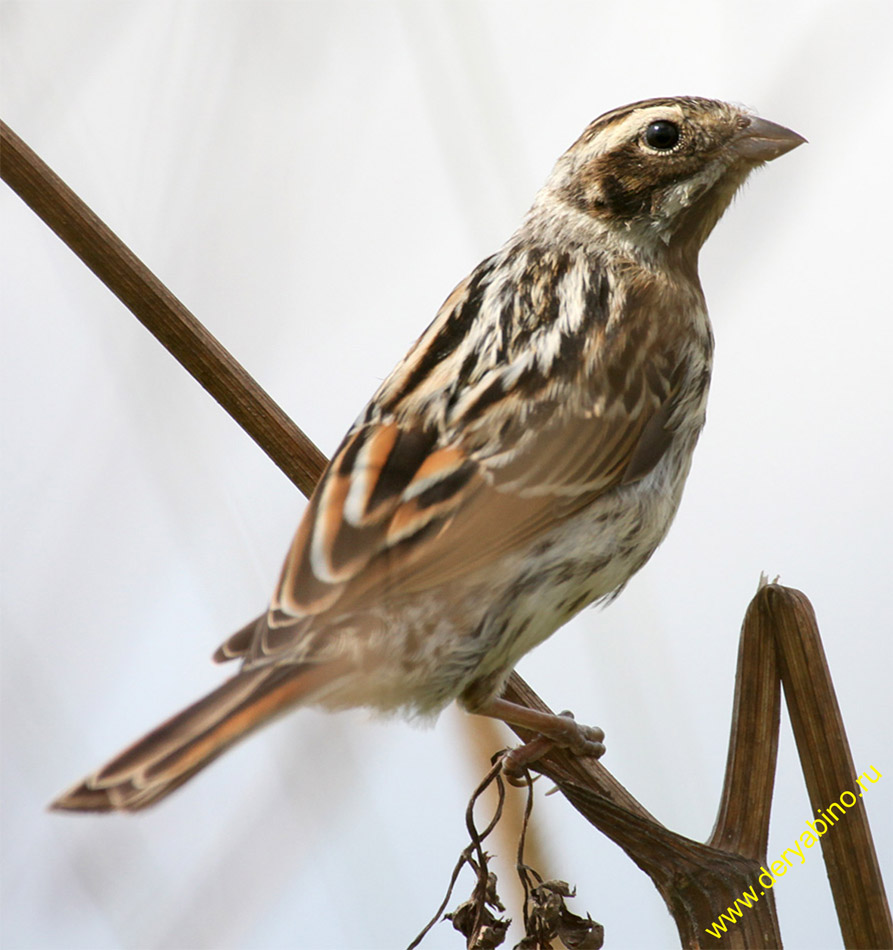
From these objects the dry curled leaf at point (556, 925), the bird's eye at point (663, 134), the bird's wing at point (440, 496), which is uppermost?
the bird's eye at point (663, 134)

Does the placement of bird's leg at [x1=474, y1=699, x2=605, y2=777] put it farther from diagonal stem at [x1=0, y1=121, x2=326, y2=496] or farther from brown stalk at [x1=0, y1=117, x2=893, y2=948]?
diagonal stem at [x1=0, y1=121, x2=326, y2=496]

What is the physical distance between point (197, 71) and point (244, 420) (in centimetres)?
61

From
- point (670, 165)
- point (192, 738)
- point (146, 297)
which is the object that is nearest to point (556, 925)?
point (192, 738)

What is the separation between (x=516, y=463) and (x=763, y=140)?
70cm

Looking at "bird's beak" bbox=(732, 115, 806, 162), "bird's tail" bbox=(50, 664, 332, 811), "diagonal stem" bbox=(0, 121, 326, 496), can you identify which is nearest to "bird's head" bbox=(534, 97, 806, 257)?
"bird's beak" bbox=(732, 115, 806, 162)

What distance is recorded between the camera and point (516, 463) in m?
1.56

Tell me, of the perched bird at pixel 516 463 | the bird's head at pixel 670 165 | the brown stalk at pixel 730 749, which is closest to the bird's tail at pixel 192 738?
the perched bird at pixel 516 463

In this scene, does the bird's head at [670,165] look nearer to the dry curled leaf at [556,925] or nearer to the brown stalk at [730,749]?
the brown stalk at [730,749]

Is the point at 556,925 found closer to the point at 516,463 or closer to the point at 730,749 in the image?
the point at 730,749

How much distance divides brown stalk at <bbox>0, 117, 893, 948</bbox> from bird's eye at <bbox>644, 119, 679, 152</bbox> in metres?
0.79

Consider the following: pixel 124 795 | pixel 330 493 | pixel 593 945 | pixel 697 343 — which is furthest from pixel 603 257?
pixel 124 795

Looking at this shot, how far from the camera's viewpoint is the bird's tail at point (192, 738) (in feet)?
3.57

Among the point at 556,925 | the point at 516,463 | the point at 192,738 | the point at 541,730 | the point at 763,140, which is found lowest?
the point at 556,925

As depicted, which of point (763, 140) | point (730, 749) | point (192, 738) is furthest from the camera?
point (763, 140)
